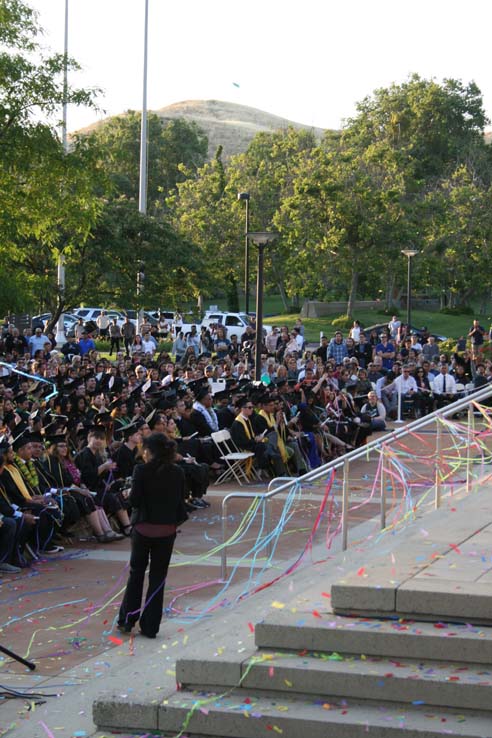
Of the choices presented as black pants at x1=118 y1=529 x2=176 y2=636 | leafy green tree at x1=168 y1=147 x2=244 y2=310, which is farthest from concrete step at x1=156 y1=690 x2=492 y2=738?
leafy green tree at x1=168 y1=147 x2=244 y2=310

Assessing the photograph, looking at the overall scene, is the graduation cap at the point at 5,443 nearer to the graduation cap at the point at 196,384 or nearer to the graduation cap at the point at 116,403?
the graduation cap at the point at 116,403

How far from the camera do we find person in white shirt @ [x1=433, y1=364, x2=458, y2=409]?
27.6 metres

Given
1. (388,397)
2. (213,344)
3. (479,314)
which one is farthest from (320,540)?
(479,314)

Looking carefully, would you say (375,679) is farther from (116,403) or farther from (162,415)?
(116,403)

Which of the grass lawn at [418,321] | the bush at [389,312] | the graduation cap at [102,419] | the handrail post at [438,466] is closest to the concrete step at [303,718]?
the handrail post at [438,466]

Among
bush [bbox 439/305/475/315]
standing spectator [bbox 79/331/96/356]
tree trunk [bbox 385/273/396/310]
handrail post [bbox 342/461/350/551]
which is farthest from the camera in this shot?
bush [bbox 439/305/475/315]

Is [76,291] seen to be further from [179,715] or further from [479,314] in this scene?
[479,314]

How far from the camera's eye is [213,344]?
124 feet

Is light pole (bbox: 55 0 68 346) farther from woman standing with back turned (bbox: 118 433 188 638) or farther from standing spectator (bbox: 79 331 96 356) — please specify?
woman standing with back turned (bbox: 118 433 188 638)

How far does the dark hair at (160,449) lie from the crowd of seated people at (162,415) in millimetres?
3249

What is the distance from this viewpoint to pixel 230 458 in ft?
56.5

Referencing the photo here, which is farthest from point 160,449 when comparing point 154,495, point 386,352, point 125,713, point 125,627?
point 386,352

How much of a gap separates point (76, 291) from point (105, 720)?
→ 30440 millimetres

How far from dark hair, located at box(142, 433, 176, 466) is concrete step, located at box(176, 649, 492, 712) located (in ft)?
7.14
